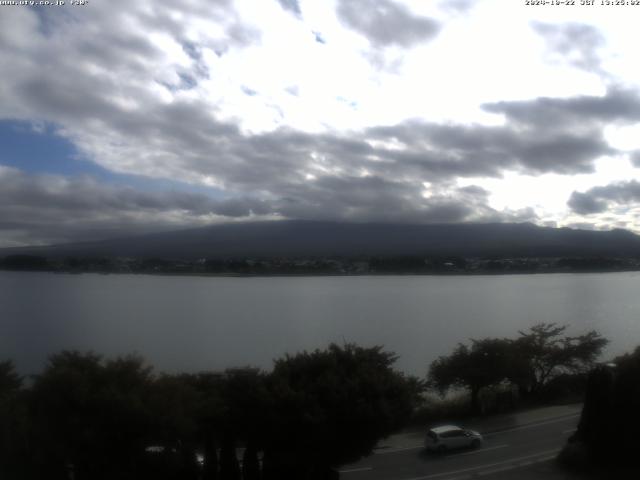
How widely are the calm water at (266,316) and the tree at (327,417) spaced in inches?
461

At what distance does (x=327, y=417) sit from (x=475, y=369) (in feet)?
30.2

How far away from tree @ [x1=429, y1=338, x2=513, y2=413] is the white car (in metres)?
4.73

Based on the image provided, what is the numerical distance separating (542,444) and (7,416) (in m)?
9.36

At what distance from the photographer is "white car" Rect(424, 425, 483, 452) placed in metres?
11.7

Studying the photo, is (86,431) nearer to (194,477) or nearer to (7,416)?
(7,416)

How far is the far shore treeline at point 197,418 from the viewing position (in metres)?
7.66

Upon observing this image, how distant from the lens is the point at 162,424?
7863 mm

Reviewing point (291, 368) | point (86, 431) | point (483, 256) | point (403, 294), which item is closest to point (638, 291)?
point (403, 294)

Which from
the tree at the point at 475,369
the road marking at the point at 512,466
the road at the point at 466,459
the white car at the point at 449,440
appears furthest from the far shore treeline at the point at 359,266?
the road marking at the point at 512,466

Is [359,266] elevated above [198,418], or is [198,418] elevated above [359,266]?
[359,266]

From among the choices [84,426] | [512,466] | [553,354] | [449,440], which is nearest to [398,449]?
[449,440]

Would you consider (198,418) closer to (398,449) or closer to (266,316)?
(398,449)

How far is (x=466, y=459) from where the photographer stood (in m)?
11.1

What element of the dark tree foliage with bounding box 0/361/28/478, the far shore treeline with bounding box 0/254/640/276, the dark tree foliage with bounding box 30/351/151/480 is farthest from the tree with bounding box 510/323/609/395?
the far shore treeline with bounding box 0/254/640/276
